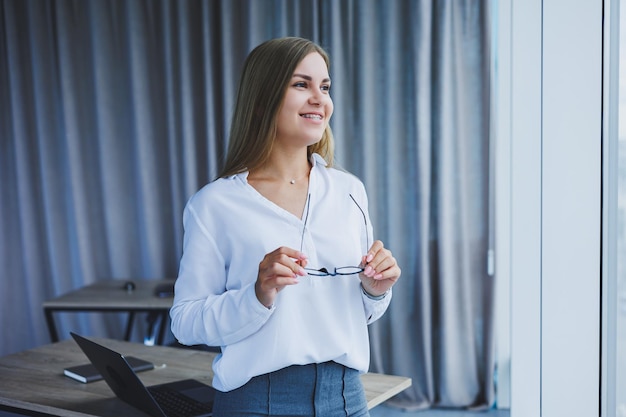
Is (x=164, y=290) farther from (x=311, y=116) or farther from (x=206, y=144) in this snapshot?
(x=311, y=116)

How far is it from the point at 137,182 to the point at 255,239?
123 inches

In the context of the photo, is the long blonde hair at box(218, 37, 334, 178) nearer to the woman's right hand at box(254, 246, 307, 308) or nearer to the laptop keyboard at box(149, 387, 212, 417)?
the woman's right hand at box(254, 246, 307, 308)

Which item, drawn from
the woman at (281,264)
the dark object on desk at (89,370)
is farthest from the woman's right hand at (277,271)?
the dark object on desk at (89,370)

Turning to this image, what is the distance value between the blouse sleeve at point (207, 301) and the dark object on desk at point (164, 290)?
6.70 feet

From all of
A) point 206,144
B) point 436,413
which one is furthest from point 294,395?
point 206,144

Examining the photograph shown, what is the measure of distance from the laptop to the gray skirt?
348 mm

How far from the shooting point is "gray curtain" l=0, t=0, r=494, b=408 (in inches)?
147

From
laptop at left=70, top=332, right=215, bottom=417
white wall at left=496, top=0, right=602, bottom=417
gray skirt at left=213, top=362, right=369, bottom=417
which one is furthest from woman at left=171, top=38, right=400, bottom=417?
white wall at left=496, top=0, right=602, bottom=417

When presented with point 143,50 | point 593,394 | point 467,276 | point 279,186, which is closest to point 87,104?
point 143,50

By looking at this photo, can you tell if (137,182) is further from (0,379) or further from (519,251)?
(519,251)

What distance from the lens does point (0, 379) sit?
200 centimetres

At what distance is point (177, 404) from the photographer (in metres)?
1.70

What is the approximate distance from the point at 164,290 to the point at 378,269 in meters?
2.34

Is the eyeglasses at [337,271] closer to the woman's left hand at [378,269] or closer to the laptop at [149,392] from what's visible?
the woman's left hand at [378,269]
